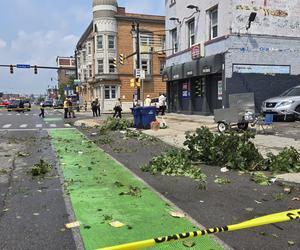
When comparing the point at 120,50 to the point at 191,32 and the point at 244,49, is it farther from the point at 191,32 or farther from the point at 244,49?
the point at 244,49

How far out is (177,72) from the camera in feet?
97.9

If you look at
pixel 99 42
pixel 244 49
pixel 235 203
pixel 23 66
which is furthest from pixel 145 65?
pixel 235 203

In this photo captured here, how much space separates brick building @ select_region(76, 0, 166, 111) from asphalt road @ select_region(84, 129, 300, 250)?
46.6m

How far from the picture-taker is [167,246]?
4699mm

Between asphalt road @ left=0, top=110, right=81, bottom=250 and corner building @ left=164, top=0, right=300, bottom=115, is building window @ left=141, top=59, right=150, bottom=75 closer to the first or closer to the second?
corner building @ left=164, top=0, right=300, bottom=115

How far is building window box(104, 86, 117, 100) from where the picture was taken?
182ft

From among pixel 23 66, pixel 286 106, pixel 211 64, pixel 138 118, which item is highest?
pixel 23 66

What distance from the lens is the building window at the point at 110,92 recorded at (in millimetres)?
55625

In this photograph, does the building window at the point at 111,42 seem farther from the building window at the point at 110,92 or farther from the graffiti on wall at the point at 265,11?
the graffiti on wall at the point at 265,11

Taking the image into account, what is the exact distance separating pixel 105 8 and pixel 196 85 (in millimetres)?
30914

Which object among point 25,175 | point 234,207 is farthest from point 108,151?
point 234,207

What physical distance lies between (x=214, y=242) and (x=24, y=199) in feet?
11.3

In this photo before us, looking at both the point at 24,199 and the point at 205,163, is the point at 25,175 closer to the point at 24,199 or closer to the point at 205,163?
the point at 24,199

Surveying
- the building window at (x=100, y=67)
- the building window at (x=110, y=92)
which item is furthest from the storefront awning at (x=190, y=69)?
the building window at (x=100, y=67)
